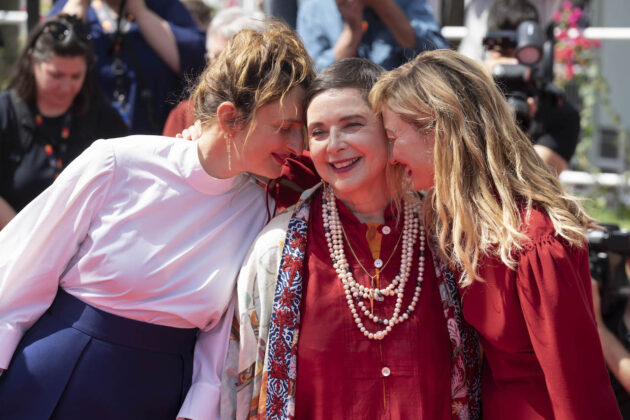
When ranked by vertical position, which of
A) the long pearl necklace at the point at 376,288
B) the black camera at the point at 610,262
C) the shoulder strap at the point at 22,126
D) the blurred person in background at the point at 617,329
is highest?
the shoulder strap at the point at 22,126

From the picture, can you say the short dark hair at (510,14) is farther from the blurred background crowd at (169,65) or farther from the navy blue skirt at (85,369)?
the navy blue skirt at (85,369)

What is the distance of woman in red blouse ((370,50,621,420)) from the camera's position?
2184 millimetres

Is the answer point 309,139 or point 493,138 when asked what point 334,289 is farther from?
point 493,138

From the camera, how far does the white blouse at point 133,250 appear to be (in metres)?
2.42

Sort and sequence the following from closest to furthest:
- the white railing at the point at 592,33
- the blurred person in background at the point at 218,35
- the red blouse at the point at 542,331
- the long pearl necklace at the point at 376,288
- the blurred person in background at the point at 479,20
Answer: the red blouse at the point at 542,331
the long pearl necklace at the point at 376,288
the blurred person in background at the point at 218,35
the blurred person in background at the point at 479,20
the white railing at the point at 592,33

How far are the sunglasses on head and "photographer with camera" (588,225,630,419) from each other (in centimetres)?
260

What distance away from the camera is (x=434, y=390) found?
7.73ft

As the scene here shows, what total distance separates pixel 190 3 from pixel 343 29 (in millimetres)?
2132

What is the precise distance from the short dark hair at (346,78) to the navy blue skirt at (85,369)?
894 millimetres

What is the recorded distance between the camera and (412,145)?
7.96 ft

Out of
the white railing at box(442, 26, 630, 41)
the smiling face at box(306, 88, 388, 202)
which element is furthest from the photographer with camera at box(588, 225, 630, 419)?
the white railing at box(442, 26, 630, 41)

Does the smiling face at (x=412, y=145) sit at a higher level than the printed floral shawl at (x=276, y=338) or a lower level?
higher

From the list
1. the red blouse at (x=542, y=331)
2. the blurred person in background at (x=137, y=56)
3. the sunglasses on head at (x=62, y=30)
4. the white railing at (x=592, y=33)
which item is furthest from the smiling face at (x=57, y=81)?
the white railing at (x=592, y=33)

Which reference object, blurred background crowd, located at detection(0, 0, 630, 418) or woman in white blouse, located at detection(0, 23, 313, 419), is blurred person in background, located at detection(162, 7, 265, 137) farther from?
woman in white blouse, located at detection(0, 23, 313, 419)
